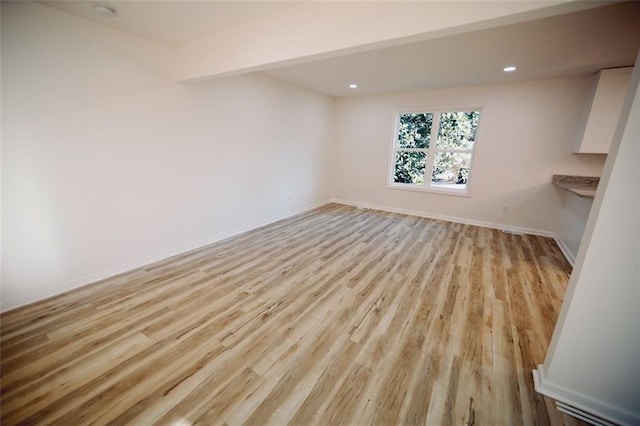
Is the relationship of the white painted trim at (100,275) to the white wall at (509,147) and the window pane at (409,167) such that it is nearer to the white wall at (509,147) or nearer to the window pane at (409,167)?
the window pane at (409,167)

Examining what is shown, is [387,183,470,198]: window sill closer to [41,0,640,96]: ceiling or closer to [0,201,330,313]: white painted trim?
[41,0,640,96]: ceiling

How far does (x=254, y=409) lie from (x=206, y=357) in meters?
0.54

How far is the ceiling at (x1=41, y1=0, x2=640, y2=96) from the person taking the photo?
2.05 meters

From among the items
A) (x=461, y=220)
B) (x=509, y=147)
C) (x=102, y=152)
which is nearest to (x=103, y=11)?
(x=102, y=152)

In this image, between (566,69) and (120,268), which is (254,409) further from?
(566,69)

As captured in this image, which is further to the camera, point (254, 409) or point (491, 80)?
point (491, 80)

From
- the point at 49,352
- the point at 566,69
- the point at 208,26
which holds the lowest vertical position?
the point at 49,352

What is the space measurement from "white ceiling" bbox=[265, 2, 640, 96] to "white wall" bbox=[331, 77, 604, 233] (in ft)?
1.03

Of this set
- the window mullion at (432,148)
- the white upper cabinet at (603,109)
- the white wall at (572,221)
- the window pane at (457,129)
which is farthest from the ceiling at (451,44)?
the white wall at (572,221)

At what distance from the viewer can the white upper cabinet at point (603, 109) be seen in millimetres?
3402

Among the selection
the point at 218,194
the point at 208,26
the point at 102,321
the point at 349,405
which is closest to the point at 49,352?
the point at 102,321

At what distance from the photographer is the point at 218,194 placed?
3768mm

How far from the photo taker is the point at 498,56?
3094 mm

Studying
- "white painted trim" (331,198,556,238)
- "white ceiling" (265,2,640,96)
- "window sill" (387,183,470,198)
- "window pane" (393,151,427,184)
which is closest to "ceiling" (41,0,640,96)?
"white ceiling" (265,2,640,96)
